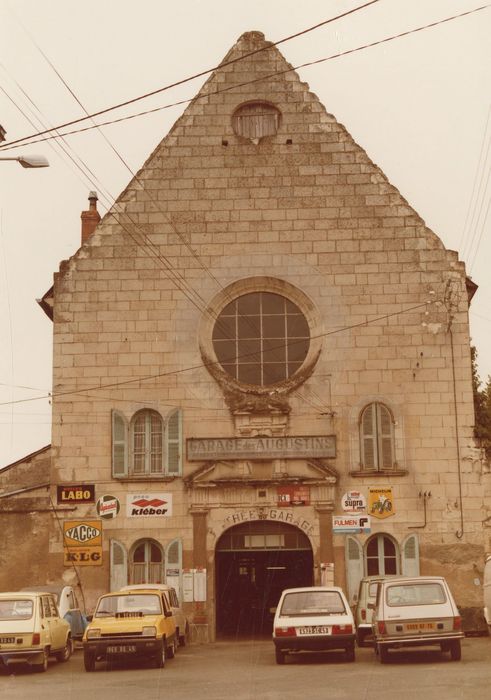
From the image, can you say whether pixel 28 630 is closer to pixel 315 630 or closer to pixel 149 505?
pixel 315 630

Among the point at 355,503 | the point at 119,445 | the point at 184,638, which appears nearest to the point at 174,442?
the point at 119,445

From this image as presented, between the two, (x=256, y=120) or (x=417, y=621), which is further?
(x=256, y=120)

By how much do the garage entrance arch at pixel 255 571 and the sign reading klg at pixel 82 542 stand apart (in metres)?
3.07

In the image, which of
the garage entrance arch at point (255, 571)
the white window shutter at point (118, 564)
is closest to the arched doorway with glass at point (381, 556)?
the garage entrance arch at point (255, 571)

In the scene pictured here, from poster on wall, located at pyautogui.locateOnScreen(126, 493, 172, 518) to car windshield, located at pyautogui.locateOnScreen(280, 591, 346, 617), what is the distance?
304 inches

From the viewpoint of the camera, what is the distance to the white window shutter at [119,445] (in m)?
28.6

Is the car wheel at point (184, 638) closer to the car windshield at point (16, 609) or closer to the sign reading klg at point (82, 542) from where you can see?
the sign reading klg at point (82, 542)

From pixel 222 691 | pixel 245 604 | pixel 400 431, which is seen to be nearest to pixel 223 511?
pixel 400 431

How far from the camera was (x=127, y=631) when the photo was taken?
2019 centimetres

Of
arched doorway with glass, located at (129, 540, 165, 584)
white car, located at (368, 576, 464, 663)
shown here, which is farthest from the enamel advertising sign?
white car, located at (368, 576, 464, 663)

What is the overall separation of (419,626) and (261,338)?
1200 centimetres

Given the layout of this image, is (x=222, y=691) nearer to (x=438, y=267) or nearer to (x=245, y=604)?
(x=438, y=267)

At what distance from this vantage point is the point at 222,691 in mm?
16266

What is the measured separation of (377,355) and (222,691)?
14159 mm
